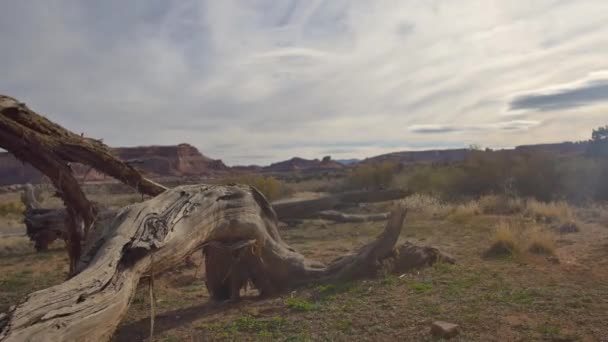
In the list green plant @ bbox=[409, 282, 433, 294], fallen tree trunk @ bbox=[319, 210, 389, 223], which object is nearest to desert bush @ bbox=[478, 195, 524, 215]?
fallen tree trunk @ bbox=[319, 210, 389, 223]

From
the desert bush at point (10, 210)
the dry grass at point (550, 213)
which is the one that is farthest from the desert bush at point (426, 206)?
the desert bush at point (10, 210)

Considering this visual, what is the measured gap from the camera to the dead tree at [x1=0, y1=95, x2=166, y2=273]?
559cm

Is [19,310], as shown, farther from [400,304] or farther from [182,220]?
[400,304]

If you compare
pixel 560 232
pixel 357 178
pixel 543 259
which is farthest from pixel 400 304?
pixel 357 178

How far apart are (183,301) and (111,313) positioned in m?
3.68

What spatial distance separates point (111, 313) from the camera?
362 centimetres

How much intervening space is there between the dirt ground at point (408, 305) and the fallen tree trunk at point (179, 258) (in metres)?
0.33

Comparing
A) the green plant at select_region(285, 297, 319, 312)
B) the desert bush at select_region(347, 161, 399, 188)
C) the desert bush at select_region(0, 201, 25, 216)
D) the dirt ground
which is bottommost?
the dirt ground

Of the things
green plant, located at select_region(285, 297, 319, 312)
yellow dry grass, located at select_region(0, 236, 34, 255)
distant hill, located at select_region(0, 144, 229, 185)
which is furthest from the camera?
distant hill, located at select_region(0, 144, 229, 185)

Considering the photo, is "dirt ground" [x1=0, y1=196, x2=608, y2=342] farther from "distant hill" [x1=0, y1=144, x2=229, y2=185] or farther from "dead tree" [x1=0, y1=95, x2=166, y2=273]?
"distant hill" [x1=0, y1=144, x2=229, y2=185]

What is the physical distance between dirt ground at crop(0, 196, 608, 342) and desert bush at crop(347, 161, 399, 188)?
2027 centimetres

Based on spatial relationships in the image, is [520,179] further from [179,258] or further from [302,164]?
[302,164]

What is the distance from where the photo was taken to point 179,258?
203 inches

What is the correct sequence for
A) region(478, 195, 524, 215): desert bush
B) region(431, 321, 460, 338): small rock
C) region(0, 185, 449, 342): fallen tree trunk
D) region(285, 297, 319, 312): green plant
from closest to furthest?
region(0, 185, 449, 342): fallen tree trunk
region(431, 321, 460, 338): small rock
region(285, 297, 319, 312): green plant
region(478, 195, 524, 215): desert bush
